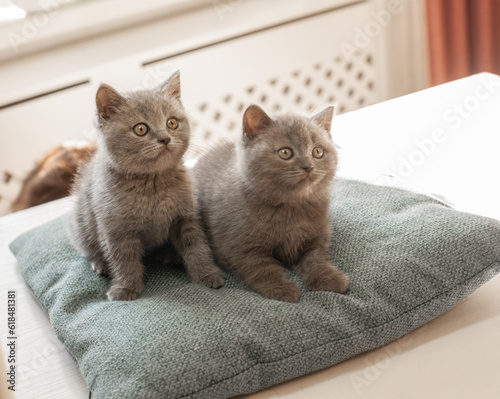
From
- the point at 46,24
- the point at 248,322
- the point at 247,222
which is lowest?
the point at 248,322

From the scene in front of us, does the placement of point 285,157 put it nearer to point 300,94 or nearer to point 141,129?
point 141,129

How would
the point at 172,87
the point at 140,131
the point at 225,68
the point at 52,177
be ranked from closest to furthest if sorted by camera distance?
1. the point at 140,131
2. the point at 172,87
3. the point at 52,177
4. the point at 225,68

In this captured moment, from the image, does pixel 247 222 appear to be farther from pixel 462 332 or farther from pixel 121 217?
pixel 462 332

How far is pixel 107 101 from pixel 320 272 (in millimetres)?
588

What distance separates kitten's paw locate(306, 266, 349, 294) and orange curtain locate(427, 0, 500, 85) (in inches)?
81.1

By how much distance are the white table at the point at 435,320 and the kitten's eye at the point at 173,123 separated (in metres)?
0.54

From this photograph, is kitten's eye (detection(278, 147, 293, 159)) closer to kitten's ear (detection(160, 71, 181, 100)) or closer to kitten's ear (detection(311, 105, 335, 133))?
kitten's ear (detection(311, 105, 335, 133))

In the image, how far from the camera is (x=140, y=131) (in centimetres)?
130

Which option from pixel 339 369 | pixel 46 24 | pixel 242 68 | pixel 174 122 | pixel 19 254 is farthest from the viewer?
pixel 242 68

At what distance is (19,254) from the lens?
1718 millimetres

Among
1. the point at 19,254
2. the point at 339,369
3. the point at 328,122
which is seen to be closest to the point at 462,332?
the point at 339,369

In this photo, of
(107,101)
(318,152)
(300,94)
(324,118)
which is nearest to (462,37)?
(300,94)

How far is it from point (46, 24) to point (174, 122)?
4.71 feet

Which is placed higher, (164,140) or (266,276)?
(164,140)
